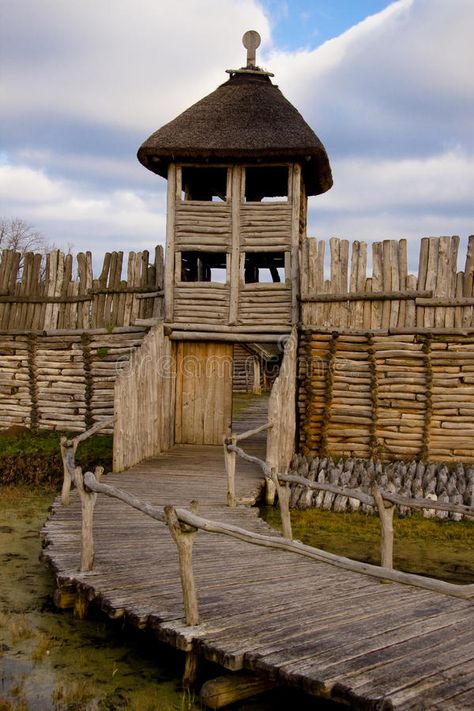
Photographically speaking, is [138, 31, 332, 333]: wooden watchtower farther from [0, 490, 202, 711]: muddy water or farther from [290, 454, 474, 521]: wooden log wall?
[0, 490, 202, 711]: muddy water

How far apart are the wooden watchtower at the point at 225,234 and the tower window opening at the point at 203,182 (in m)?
0.65

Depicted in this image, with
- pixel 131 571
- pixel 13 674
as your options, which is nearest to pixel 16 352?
pixel 131 571

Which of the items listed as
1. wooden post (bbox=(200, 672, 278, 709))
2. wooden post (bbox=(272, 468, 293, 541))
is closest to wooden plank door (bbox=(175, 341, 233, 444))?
wooden post (bbox=(272, 468, 293, 541))

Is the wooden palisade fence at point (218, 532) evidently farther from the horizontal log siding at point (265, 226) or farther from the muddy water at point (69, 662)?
the horizontal log siding at point (265, 226)

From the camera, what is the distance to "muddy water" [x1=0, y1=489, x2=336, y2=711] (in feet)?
16.8

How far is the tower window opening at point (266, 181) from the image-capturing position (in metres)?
16.0

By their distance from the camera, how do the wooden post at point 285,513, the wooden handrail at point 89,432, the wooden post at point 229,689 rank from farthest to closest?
1. the wooden handrail at point 89,432
2. the wooden post at point 285,513
3. the wooden post at point 229,689

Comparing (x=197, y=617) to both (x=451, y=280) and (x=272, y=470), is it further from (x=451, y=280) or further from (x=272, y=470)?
(x=451, y=280)

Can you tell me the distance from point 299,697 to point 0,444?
11.3 meters

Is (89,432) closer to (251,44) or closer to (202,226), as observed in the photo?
(202,226)

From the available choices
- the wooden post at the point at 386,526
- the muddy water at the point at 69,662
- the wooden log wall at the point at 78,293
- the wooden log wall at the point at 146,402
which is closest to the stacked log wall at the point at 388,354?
the wooden log wall at the point at 146,402

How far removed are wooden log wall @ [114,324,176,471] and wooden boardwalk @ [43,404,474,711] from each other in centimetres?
317

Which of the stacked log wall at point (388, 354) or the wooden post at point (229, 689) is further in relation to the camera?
the stacked log wall at point (388, 354)

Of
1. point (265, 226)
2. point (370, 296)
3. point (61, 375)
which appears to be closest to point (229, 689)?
point (370, 296)
